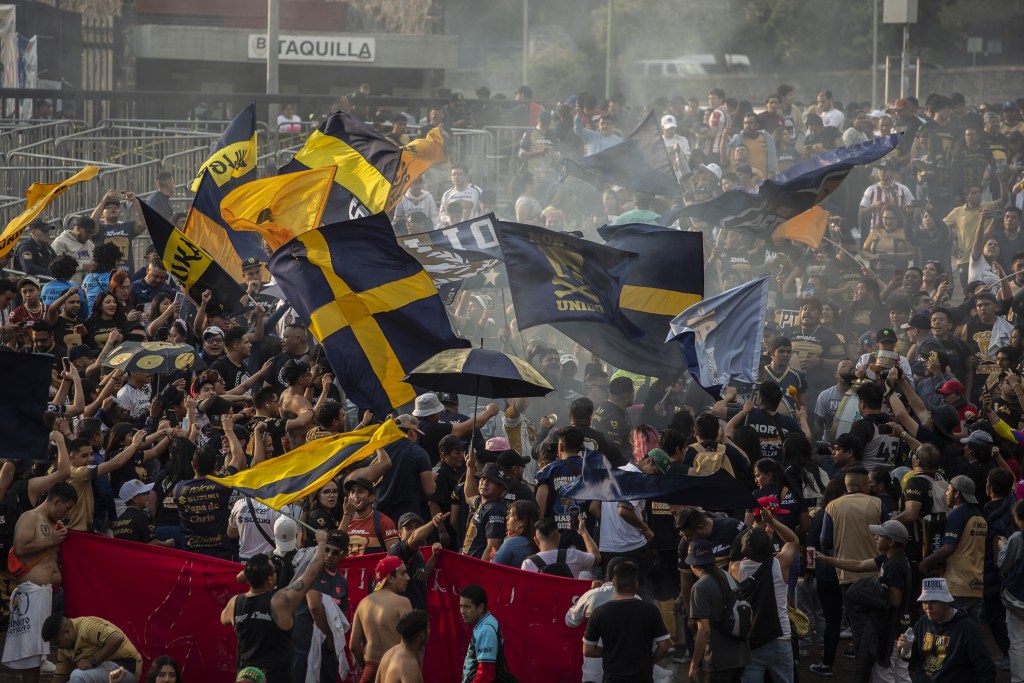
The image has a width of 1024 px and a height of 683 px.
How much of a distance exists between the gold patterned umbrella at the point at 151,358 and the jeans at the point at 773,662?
229 inches

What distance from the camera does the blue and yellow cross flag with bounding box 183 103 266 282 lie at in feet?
51.3

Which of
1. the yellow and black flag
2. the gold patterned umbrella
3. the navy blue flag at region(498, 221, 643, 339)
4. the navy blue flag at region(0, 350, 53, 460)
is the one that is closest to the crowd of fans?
the navy blue flag at region(0, 350, 53, 460)

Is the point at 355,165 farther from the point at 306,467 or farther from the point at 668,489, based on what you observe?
the point at 668,489

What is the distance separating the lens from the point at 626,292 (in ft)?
40.7

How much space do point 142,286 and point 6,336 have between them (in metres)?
2.07

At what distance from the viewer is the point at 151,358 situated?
13094mm

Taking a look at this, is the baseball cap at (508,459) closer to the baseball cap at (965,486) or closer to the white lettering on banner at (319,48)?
the baseball cap at (965,486)

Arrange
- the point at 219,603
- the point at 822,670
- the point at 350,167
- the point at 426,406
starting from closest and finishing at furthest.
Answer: the point at 219,603 → the point at 822,670 → the point at 426,406 → the point at 350,167

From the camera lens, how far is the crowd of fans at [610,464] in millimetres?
9547

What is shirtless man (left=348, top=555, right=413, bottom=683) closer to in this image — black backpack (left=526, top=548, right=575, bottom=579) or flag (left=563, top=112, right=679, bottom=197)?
black backpack (left=526, top=548, right=575, bottom=579)

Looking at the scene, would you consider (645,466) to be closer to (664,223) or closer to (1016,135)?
(664,223)

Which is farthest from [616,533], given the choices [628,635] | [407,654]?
[407,654]

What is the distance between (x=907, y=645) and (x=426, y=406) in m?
4.24

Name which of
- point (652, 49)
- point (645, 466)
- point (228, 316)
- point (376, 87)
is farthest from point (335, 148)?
point (652, 49)
